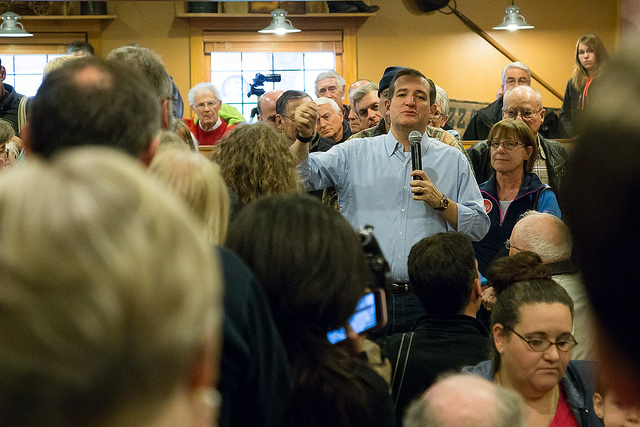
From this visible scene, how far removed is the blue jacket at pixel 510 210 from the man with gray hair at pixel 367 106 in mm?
1230

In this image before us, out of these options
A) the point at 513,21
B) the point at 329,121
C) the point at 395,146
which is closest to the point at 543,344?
the point at 395,146

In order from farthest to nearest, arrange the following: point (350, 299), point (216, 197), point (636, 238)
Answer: point (216, 197), point (350, 299), point (636, 238)

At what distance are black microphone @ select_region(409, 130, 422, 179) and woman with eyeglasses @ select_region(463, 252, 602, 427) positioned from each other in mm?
901

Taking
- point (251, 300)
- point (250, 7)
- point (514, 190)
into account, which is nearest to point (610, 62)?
point (251, 300)

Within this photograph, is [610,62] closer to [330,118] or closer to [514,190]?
[514,190]

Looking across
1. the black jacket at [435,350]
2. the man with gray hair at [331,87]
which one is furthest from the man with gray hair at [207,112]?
the black jacket at [435,350]

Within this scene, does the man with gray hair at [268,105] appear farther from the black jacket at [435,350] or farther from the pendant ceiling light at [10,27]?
the pendant ceiling light at [10,27]

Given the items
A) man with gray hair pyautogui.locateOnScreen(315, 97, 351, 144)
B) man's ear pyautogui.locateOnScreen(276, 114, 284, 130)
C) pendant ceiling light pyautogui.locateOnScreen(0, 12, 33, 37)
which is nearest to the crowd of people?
man's ear pyautogui.locateOnScreen(276, 114, 284, 130)

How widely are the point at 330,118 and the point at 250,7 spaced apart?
472 cm

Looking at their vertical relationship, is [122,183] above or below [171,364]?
above

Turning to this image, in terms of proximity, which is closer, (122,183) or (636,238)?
(636,238)

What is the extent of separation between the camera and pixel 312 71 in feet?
31.0

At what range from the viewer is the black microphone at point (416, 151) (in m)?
3.12

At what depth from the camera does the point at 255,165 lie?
7.66 feet
